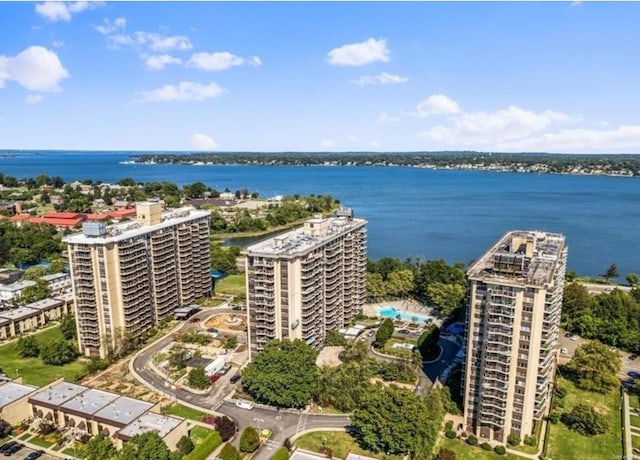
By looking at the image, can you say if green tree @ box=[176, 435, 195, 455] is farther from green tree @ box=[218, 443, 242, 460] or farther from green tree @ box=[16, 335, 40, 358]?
green tree @ box=[16, 335, 40, 358]

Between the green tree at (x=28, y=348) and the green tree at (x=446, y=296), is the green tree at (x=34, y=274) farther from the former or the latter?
the green tree at (x=446, y=296)

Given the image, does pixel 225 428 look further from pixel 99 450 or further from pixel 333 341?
pixel 333 341

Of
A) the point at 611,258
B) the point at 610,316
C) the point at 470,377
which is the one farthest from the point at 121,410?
the point at 611,258

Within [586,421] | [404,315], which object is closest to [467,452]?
[586,421]

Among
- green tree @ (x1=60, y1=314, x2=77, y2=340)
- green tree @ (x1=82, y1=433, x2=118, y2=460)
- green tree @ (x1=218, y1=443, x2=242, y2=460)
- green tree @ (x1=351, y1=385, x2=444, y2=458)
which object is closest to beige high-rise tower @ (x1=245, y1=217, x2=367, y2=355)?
green tree @ (x1=351, y1=385, x2=444, y2=458)

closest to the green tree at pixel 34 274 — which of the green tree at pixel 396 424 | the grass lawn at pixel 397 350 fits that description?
the grass lawn at pixel 397 350

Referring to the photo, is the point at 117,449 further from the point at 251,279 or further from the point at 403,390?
the point at 403,390
